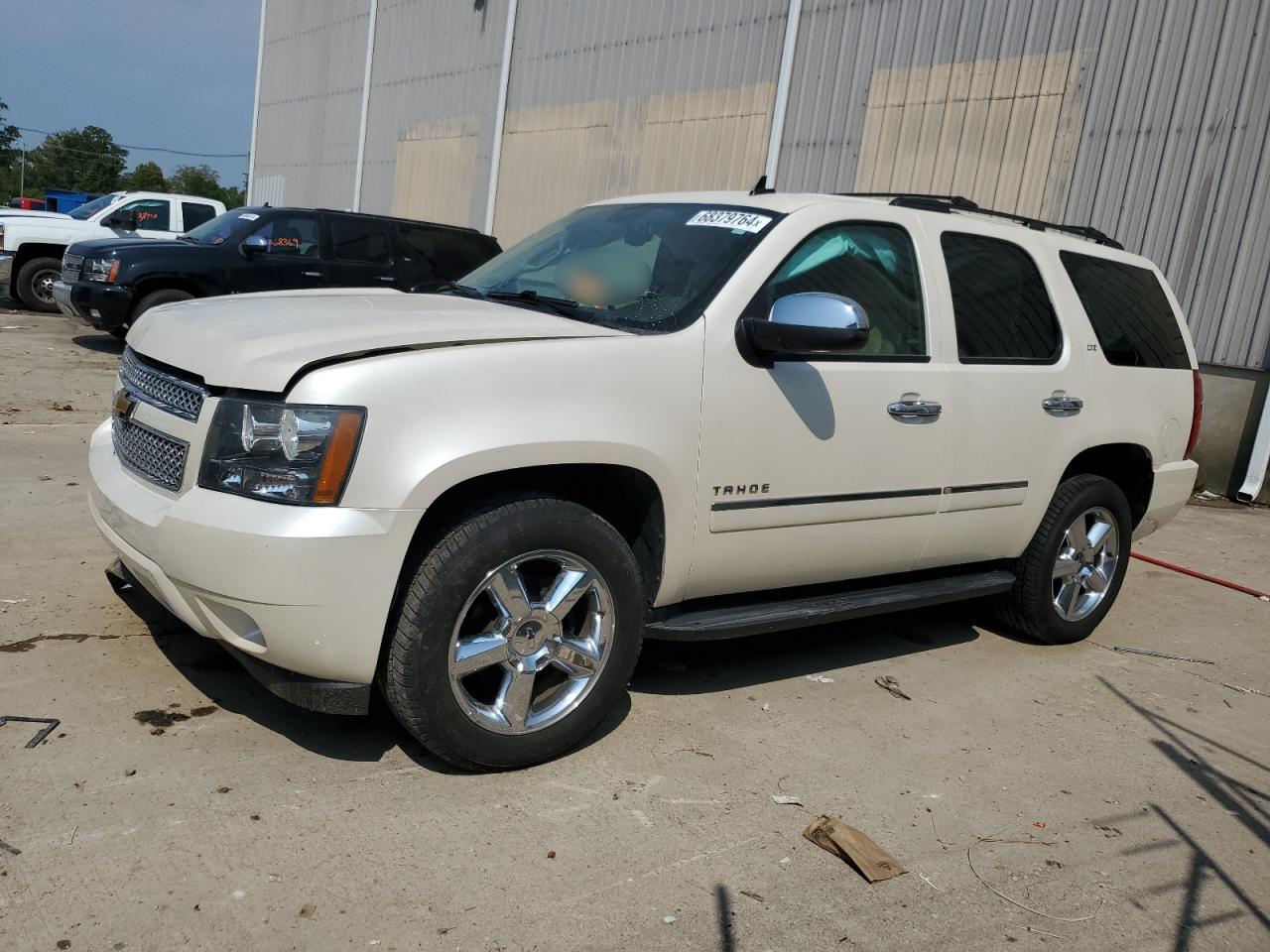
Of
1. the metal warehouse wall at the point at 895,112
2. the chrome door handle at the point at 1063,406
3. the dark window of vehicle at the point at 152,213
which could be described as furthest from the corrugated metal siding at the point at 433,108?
the chrome door handle at the point at 1063,406

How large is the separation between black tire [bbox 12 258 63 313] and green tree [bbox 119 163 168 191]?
75855 mm

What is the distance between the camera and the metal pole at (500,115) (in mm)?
17547

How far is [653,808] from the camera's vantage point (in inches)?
129

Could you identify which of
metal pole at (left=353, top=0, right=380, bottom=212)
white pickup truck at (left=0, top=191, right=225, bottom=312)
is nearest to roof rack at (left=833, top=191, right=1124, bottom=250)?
white pickup truck at (left=0, top=191, right=225, bottom=312)

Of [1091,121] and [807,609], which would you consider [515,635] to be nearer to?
[807,609]

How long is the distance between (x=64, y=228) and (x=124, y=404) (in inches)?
517

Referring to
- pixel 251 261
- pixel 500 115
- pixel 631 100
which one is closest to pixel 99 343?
pixel 251 261

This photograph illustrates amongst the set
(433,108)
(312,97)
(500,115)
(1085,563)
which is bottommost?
(1085,563)

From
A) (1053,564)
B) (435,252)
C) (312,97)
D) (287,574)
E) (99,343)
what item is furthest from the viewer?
(312,97)

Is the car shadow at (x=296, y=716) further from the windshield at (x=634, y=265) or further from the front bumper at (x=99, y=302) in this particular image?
the front bumper at (x=99, y=302)

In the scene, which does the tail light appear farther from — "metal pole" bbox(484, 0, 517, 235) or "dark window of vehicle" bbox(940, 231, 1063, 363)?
"metal pole" bbox(484, 0, 517, 235)

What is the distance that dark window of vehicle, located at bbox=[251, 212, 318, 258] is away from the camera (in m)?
11.8

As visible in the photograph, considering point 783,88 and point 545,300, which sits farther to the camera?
point 783,88

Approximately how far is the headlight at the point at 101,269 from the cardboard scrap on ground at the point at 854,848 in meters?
10.4
